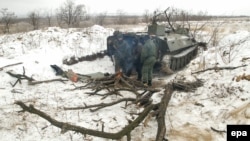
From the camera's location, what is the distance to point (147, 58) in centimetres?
969

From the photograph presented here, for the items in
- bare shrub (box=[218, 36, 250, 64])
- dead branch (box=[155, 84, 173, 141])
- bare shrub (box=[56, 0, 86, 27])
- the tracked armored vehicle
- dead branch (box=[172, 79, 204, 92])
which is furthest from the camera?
bare shrub (box=[56, 0, 86, 27])

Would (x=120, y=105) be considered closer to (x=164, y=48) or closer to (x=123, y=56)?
(x=123, y=56)

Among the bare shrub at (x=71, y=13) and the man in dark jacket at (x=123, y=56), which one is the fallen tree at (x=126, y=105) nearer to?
the man in dark jacket at (x=123, y=56)

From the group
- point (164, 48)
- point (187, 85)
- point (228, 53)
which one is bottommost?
point (187, 85)

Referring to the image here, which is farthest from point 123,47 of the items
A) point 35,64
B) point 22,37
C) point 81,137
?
point 22,37

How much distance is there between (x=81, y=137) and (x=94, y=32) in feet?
43.4

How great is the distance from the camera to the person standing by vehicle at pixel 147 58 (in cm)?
959

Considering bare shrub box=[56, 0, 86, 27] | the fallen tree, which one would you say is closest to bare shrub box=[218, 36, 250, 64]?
the fallen tree

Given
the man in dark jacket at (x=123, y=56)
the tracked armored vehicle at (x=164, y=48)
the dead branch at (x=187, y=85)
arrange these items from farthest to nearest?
the tracked armored vehicle at (x=164, y=48) < the man in dark jacket at (x=123, y=56) < the dead branch at (x=187, y=85)

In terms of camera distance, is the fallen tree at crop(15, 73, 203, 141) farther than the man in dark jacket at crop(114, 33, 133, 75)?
No

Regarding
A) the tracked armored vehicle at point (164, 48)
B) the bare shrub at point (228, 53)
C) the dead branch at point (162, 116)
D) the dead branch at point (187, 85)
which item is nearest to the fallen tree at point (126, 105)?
the dead branch at point (162, 116)

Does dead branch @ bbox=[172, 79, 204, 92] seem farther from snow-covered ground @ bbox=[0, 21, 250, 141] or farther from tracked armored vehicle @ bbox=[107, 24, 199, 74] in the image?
tracked armored vehicle @ bbox=[107, 24, 199, 74]

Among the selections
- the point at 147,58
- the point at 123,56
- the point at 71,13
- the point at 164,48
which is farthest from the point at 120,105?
the point at 71,13

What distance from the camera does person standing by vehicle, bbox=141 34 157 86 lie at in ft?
31.5
